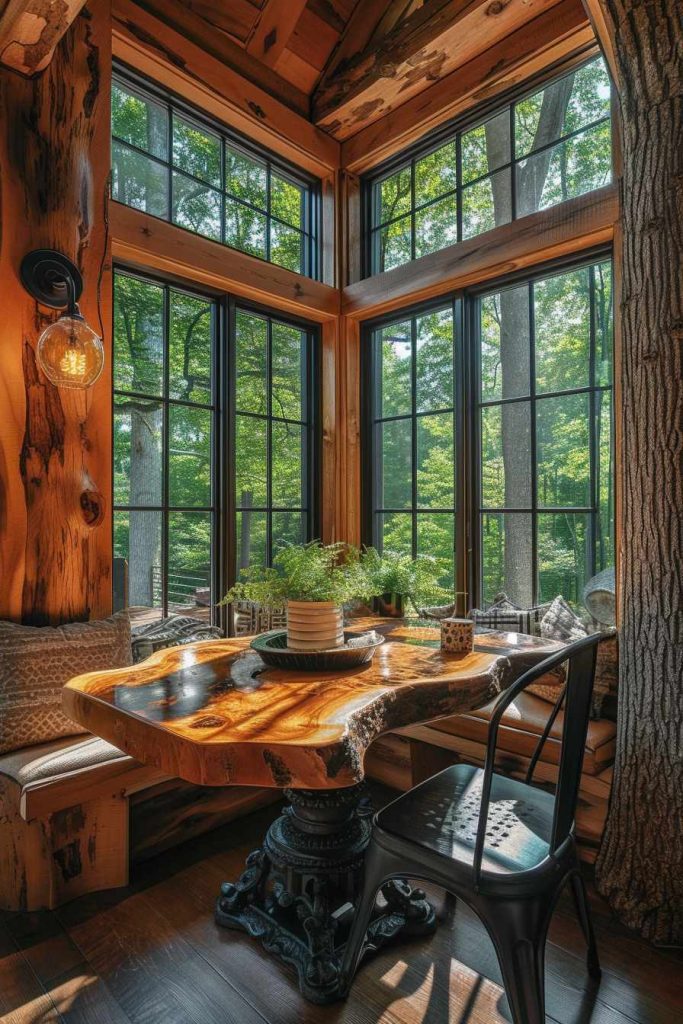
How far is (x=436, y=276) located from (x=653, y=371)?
153 centimetres

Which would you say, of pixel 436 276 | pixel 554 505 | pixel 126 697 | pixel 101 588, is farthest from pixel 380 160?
pixel 126 697

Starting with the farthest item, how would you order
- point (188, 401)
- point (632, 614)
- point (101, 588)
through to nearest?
point (188, 401), point (101, 588), point (632, 614)

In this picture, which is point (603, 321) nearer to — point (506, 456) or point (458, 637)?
point (506, 456)

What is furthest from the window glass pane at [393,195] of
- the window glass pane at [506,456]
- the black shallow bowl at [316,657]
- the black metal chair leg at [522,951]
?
the black metal chair leg at [522,951]

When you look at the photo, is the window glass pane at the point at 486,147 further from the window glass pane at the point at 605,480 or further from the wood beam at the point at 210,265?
the window glass pane at the point at 605,480

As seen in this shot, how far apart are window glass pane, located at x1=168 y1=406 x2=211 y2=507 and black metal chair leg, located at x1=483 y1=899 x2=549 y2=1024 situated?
2.16m

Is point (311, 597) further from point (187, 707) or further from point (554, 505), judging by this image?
point (554, 505)

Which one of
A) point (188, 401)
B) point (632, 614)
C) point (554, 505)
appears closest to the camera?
point (632, 614)

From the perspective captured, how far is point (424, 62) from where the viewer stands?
292 cm

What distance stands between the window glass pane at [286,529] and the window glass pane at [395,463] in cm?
49

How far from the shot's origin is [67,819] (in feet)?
6.03

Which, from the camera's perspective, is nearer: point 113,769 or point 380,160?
point 113,769

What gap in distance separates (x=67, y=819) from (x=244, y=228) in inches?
111

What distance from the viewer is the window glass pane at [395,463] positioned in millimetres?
3301
